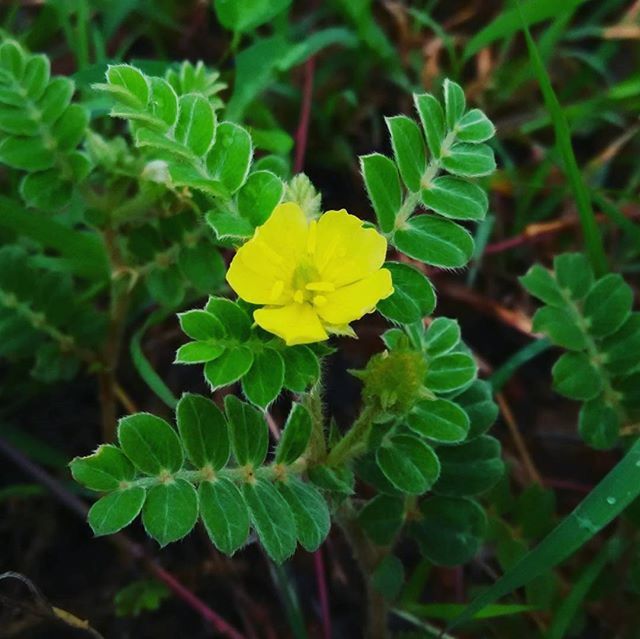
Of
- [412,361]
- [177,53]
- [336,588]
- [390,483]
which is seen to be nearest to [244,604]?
[336,588]

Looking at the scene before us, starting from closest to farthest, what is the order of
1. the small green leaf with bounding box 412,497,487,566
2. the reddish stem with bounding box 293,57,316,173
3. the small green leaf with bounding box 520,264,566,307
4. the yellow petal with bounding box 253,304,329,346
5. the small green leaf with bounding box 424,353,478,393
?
the yellow petal with bounding box 253,304,329,346 → the small green leaf with bounding box 424,353,478,393 → the small green leaf with bounding box 412,497,487,566 → the small green leaf with bounding box 520,264,566,307 → the reddish stem with bounding box 293,57,316,173

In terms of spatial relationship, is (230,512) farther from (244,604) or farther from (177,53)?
(177,53)

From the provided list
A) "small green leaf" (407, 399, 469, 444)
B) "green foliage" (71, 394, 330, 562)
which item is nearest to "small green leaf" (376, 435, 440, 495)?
"small green leaf" (407, 399, 469, 444)

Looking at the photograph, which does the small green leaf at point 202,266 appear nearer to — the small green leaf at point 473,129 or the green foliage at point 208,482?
the green foliage at point 208,482

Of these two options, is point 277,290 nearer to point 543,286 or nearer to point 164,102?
point 164,102

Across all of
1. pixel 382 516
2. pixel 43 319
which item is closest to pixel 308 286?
pixel 382 516

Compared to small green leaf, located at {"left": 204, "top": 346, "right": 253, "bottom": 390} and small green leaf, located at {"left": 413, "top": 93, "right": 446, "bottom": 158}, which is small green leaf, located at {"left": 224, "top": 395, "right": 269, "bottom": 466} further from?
small green leaf, located at {"left": 413, "top": 93, "right": 446, "bottom": 158}

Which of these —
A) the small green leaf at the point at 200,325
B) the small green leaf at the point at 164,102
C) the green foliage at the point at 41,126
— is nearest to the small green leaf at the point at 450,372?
the small green leaf at the point at 200,325
